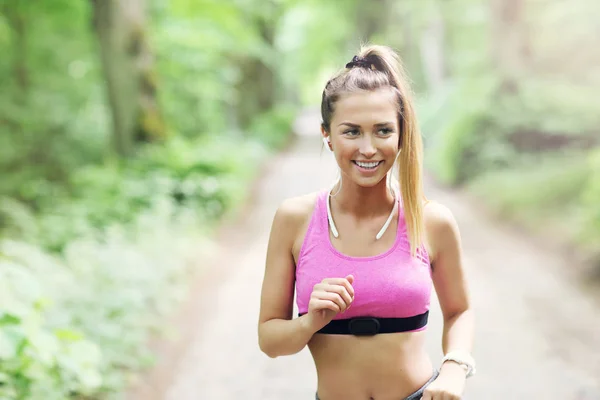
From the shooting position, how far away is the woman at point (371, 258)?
→ 6.11ft

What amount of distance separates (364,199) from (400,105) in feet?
1.07

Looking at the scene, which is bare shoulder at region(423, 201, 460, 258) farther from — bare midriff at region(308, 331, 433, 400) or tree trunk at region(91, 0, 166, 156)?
tree trunk at region(91, 0, 166, 156)

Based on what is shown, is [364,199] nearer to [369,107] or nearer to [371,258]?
[371,258]

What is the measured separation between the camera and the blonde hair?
1889mm

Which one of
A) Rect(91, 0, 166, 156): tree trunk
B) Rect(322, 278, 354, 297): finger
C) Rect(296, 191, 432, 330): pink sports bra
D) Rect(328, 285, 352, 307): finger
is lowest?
Rect(328, 285, 352, 307): finger

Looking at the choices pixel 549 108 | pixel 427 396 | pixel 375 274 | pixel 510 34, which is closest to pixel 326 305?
pixel 375 274

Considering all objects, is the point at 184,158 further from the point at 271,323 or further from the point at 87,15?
the point at 271,323

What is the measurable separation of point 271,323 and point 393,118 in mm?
751

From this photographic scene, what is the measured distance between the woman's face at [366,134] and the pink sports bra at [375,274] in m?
0.20

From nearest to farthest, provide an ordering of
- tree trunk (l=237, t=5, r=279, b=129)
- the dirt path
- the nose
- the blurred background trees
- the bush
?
the nose < the bush < the dirt path < the blurred background trees < tree trunk (l=237, t=5, r=279, b=129)

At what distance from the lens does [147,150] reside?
12.2 m

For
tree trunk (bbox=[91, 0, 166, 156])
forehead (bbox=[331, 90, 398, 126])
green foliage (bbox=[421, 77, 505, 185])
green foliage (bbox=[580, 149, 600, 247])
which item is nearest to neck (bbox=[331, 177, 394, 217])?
forehead (bbox=[331, 90, 398, 126])

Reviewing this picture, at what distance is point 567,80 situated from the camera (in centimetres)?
1302

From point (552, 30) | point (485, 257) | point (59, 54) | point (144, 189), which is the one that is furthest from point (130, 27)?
point (552, 30)
